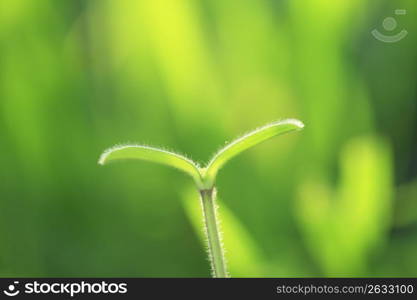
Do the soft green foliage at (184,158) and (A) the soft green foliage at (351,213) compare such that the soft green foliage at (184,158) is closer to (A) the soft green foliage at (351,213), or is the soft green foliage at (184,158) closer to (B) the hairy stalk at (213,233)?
(B) the hairy stalk at (213,233)

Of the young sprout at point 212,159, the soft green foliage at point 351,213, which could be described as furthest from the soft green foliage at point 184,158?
the soft green foliage at point 351,213

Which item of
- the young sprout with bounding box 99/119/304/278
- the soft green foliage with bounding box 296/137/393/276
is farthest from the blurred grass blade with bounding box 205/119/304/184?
the soft green foliage with bounding box 296/137/393/276

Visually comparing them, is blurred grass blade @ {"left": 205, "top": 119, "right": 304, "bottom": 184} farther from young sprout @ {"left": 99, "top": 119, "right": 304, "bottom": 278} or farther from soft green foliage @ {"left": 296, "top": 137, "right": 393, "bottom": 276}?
soft green foliage @ {"left": 296, "top": 137, "right": 393, "bottom": 276}

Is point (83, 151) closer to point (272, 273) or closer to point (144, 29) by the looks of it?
point (144, 29)

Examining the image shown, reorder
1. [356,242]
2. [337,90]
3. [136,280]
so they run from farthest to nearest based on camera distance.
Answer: [337,90], [356,242], [136,280]

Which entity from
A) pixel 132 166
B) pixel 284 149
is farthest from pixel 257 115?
pixel 132 166

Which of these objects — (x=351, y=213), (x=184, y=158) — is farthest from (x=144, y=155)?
(x=351, y=213)
